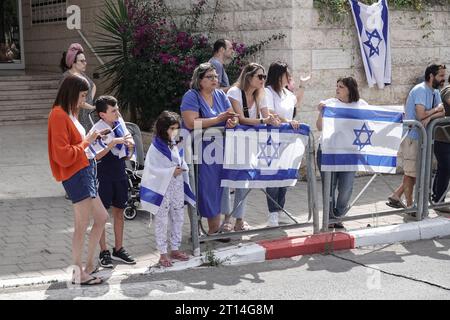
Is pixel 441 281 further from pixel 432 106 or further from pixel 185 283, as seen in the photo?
pixel 432 106

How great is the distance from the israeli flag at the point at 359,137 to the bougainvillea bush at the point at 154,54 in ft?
10.9

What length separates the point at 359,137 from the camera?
307 inches

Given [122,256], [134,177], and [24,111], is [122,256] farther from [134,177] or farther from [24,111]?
[24,111]

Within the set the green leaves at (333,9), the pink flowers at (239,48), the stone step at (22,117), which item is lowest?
the stone step at (22,117)

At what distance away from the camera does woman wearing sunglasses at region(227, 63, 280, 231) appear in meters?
7.78

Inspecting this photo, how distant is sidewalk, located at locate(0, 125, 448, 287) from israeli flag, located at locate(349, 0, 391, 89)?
1690 millimetres

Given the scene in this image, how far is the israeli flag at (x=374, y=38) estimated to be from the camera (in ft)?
36.4

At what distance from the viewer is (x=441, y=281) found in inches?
252

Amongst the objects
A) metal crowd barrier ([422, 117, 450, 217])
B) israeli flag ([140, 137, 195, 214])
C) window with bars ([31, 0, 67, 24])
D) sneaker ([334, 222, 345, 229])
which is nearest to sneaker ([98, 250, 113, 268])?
israeli flag ([140, 137, 195, 214])

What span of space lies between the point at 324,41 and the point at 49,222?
5.13 meters

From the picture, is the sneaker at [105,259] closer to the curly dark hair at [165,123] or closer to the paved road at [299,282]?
the paved road at [299,282]

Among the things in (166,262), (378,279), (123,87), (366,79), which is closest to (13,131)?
(123,87)

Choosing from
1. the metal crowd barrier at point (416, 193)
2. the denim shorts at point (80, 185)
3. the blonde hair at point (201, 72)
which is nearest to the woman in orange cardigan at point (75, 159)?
the denim shorts at point (80, 185)
